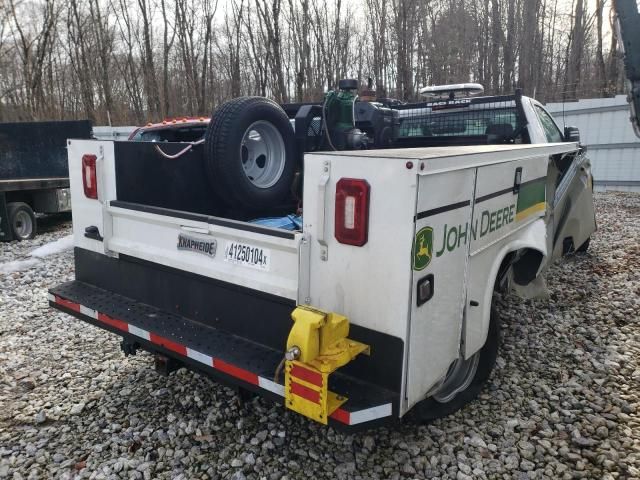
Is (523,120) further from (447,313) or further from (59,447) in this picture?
(59,447)

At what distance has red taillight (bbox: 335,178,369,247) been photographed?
204 cm

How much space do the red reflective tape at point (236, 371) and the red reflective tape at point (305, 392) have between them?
0.84 feet

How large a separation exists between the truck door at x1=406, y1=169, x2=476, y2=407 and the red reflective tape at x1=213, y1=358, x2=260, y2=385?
0.69m

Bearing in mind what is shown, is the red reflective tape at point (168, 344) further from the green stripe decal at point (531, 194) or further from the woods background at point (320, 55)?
the woods background at point (320, 55)

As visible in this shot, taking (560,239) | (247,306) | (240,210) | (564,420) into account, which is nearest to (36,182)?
(240,210)

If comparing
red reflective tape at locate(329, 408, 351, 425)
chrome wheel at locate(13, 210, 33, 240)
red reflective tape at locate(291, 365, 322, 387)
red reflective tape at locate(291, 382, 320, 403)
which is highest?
red reflective tape at locate(291, 365, 322, 387)

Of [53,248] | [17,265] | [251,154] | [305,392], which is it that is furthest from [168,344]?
[53,248]

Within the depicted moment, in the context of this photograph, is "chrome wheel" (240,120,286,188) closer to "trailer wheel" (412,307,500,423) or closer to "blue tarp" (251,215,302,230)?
"blue tarp" (251,215,302,230)

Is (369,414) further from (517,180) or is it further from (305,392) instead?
(517,180)

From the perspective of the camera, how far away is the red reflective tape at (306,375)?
1.99 metres

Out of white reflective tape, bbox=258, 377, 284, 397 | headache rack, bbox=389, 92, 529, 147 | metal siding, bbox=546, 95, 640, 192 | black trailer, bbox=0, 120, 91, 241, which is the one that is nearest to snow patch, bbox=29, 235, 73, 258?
black trailer, bbox=0, 120, 91, 241

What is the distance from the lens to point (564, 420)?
9.90ft

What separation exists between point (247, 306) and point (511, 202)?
1623mm

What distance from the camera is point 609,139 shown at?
12719mm
